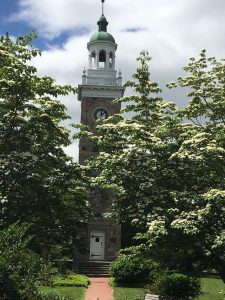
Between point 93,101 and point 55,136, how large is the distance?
1010 inches

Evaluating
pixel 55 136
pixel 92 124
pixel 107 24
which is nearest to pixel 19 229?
pixel 55 136

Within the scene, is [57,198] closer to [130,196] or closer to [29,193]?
[29,193]

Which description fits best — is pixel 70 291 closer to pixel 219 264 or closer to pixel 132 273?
pixel 132 273

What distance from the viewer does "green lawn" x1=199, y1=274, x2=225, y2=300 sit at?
71.4 feet

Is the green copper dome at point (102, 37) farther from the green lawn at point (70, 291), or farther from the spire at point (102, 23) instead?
the green lawn at point (70, 291)

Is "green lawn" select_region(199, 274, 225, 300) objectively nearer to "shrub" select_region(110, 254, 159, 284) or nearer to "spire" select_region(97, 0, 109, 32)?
"shrub" select_region(110, 254, 159, 284)

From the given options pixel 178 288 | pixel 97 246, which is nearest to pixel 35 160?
pixel 178 288

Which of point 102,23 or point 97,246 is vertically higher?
point 102,23

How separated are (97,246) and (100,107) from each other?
13.4 meters

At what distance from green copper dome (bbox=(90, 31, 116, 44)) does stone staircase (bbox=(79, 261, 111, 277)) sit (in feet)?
71.8

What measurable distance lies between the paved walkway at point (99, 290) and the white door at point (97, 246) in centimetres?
865

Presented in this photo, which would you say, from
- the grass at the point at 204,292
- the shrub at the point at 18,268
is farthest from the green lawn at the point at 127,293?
the shrub at the point at 18,268

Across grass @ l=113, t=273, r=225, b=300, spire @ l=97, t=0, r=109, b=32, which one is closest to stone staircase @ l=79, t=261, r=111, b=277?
grass @ l=113, t=273, r=225, b=300

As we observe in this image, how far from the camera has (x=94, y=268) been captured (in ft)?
119
